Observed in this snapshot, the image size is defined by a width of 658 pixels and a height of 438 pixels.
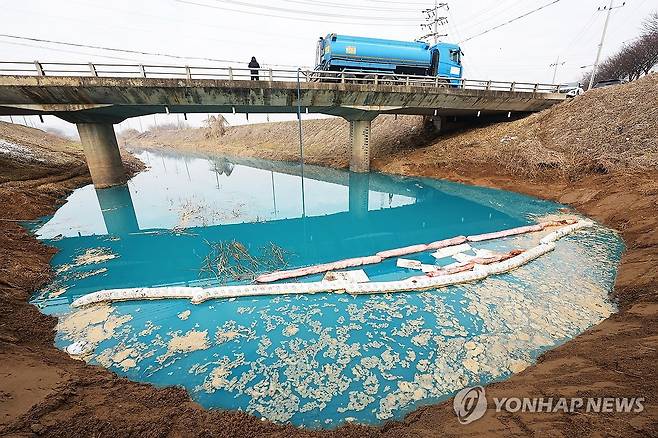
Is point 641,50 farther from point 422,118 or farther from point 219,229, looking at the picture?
point 219,229

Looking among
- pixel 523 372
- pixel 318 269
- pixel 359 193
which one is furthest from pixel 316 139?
pixel 523 372

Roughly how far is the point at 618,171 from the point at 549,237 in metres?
8.62

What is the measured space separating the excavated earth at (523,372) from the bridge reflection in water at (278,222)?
199cm

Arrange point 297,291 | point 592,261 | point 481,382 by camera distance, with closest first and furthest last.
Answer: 1. point 481,382
2. point 297,291
3. point 592,261

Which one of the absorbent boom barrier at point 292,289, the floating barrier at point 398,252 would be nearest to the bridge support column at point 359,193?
the floating barrier at point 398,252

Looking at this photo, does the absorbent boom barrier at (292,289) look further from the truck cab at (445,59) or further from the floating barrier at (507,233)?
the truck cab at (445,59)

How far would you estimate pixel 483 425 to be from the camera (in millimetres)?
3230

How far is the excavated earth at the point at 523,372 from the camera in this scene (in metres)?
3.10

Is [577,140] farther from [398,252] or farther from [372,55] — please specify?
[398,252]

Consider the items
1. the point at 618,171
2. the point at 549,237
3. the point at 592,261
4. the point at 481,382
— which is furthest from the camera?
the point at 618,171

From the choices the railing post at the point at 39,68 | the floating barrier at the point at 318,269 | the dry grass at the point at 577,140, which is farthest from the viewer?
the dry grass at the point at 577,140

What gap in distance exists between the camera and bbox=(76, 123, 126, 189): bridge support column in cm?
1842

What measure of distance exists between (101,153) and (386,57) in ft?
72.3

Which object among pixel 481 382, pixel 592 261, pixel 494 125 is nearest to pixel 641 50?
pixel 494 125
